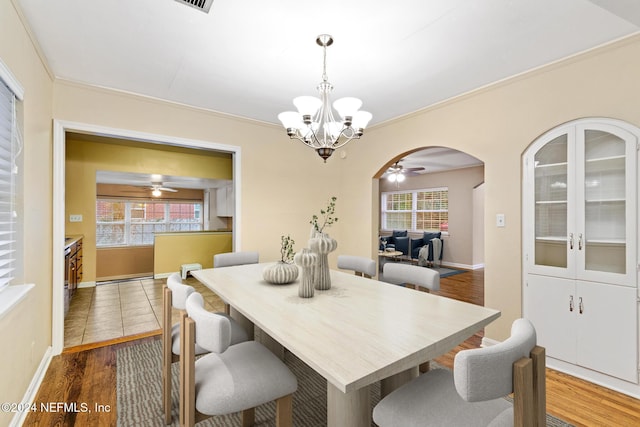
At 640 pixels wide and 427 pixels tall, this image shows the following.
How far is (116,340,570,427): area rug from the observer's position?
181 cm

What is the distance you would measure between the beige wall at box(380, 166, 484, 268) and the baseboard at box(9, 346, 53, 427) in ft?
24.1

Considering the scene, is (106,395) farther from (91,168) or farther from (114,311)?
(91,168)

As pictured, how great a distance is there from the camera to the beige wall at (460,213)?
23.2 feet

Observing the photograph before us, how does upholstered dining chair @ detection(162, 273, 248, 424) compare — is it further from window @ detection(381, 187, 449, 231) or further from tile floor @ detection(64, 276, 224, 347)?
window @ detection(381, 187, 449, 231)

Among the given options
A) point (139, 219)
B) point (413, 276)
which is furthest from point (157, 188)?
point (413, 276)

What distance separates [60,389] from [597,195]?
4065mm

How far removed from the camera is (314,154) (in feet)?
14.1

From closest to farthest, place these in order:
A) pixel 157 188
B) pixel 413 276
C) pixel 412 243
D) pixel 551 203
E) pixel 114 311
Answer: pixel 413 276
pixel 551 203
pixel 114 311
pixel 157 188
pixel 412 243

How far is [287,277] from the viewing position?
78.2 inches

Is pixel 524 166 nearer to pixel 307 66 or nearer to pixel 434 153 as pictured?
pixel 307 66

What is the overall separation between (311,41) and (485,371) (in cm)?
210

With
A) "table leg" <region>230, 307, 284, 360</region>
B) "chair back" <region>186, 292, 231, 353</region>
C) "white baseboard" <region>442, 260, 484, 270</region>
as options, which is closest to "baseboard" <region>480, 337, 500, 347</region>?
"table leg" <region>230, 307, 284, 360</region>

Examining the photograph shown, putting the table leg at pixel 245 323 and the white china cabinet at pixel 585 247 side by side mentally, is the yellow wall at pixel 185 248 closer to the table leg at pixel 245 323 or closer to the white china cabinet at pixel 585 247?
the table leg at pixel 245 323

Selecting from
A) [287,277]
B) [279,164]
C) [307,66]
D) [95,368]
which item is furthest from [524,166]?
[95,368]
